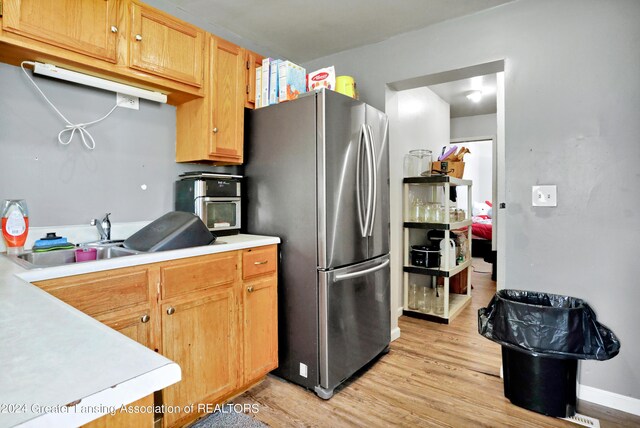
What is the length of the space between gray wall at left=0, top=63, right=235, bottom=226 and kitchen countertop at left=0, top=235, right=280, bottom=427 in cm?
133

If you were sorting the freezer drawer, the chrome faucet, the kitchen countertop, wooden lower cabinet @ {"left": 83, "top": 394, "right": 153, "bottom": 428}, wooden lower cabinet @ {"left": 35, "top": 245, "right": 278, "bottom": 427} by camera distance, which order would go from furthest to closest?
the freezer drawer, the chrome faucet, wooden lower cabinet @ {"left": 35, "top": 245, "right": 278, "bottom": 427}, wooden lower cabinet @ {"left": 83, "top": 394, "right": 153, "bottom": 428}, the kitchen countertop

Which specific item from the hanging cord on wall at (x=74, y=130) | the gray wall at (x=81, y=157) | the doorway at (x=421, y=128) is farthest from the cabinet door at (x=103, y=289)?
the doorway at (x=421, y=128)

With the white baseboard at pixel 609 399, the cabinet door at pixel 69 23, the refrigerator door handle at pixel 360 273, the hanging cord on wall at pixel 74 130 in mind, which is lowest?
the white baseboard at pixel 609 399

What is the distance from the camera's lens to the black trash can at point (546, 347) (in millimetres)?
1797

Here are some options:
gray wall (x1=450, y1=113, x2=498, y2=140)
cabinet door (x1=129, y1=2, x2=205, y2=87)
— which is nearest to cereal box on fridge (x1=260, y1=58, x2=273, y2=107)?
A: cabinet door (x1=129, y1=2, x2=205, y2=87)

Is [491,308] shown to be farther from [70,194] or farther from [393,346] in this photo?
[70,194]

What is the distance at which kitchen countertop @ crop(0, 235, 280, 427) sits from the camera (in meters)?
0.41

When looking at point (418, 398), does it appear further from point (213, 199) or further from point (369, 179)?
point (213, 199)

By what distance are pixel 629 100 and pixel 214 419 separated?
9.38ft

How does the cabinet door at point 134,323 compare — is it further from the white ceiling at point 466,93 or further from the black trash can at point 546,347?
the white ceiling at point 466,93

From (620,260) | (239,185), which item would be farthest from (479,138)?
(239,185)

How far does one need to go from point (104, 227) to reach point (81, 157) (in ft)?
1.35

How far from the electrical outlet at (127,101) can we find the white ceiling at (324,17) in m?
0.70

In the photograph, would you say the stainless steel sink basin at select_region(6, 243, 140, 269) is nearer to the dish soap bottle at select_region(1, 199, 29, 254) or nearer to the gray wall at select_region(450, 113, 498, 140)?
the dish soap bottle at select_region(1, 199, 29, 254)
